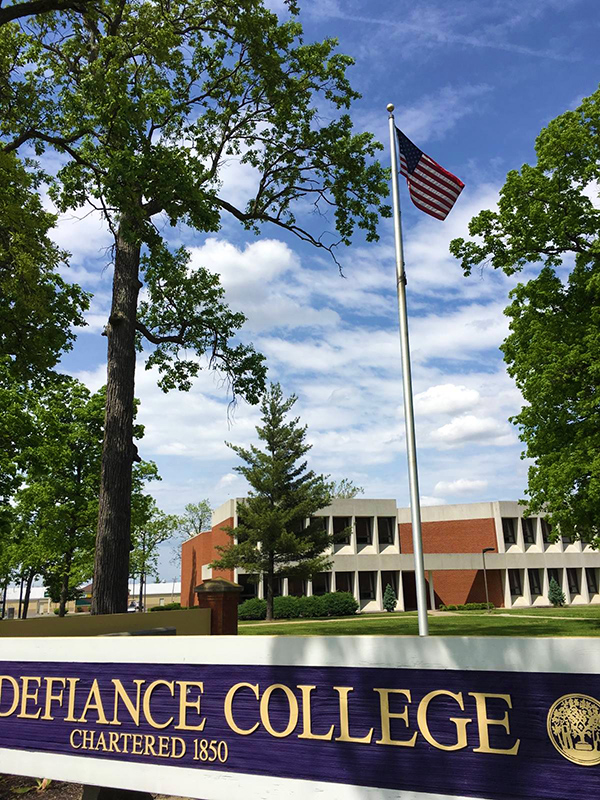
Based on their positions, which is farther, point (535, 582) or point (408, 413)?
point (535, 582)

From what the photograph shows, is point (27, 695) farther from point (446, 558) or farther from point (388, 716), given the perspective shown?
point (446, 558)

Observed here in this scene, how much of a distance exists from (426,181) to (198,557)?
160ft

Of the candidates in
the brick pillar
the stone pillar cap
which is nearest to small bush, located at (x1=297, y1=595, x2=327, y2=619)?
the brick pillar

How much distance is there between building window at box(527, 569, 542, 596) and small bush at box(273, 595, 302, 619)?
21.2 m

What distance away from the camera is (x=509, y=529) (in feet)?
167

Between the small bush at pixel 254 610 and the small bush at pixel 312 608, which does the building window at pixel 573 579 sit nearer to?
the small bush at pixel 312 608

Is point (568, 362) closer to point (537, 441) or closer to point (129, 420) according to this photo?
point (537, 441)

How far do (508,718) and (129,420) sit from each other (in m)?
10.7

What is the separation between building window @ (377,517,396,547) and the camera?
48.2m

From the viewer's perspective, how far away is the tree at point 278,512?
3653cm

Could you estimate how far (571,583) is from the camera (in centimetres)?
5169

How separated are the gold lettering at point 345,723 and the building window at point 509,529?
4944 centimetres

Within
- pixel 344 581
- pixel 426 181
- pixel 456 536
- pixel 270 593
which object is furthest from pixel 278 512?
pixel 426 181

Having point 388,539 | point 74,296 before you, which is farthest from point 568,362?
point 388,539
